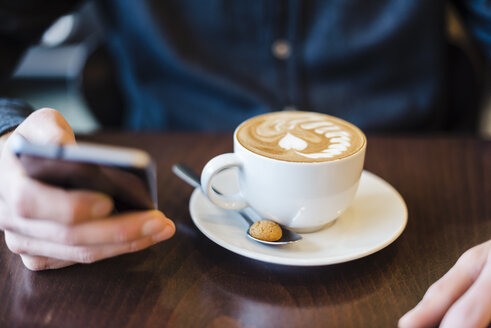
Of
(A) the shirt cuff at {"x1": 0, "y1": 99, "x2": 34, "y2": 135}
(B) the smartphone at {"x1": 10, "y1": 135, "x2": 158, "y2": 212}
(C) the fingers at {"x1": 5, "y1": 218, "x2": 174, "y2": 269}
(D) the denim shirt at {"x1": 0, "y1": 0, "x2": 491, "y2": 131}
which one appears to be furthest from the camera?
(D) the denim shirt at {"x1": 0, "y1": 0, "x2": 491, "y2": 131}

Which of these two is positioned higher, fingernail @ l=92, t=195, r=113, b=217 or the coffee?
fingernail @ l=92, t=195, r=113, b=217

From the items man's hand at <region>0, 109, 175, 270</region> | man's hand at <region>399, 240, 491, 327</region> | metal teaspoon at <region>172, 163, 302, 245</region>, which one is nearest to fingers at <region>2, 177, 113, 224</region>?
man's hand at <region>0, 109, 175, 270</region>

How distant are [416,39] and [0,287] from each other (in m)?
1.03

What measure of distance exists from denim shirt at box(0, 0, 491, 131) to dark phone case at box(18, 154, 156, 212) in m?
0.70

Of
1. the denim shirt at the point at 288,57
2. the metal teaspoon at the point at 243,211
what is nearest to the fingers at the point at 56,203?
the metal teaspoon at the point at 243,211

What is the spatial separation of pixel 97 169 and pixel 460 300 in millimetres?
358

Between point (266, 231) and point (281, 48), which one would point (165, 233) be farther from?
point (281, 48)

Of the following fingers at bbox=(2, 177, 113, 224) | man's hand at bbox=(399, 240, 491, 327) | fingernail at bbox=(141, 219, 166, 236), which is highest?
fingers at bbox=(2, 177, 113, 224)

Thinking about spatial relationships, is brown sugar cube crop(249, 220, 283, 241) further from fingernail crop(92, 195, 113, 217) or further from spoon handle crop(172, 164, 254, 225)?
fingernail crop(92, 195, 113, 217)

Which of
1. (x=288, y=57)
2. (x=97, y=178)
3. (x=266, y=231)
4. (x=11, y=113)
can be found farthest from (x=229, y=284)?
(x=288, y=57)

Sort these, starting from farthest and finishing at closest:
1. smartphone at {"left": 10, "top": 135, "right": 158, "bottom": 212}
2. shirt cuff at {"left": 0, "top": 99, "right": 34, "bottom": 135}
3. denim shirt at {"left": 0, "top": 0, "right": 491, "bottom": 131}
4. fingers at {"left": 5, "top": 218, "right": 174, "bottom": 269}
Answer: denim shirt at {"left": 0, "top": 0, "right": 491, "bottom": 131}, shirt cuff at {"left": 0, "top": 99, "right": 34, "bottom": 135}, fingers at {"left": 5, "top": 218, "right": 174, "bottom": 269}, smartphone at {"left": 10, "top": 135, "right": 158, "bottom": 212}

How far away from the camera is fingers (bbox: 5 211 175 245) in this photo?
0.44 metres

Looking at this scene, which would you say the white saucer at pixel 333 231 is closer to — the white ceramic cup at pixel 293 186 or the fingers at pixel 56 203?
the white ceramic cup at pixel 293 186

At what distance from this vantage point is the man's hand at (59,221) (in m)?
0.43
